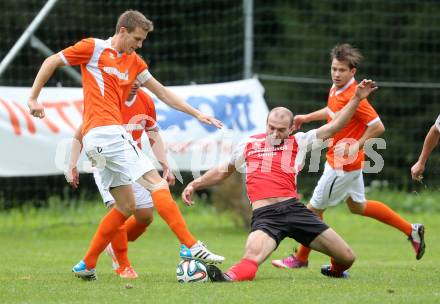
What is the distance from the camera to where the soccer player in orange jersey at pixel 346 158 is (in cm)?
817

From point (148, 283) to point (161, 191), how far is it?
663 mm

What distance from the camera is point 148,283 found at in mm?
6629

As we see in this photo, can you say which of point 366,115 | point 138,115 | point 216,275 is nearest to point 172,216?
point 216,275

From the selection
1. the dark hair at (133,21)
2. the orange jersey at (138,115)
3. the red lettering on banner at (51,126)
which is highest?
the dark hair at (133,21)

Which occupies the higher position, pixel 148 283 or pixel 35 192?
pixel 148 283

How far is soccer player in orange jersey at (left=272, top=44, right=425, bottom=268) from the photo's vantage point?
8172 mm

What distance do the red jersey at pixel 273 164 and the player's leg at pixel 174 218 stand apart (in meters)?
0.63

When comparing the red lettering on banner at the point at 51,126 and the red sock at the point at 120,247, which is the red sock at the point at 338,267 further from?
the red lettering on banner at the point at 51,126

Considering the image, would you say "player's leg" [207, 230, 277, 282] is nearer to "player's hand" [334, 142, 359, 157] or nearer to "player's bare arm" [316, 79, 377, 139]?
"player's bare arm" [316, 79, 377, 139]

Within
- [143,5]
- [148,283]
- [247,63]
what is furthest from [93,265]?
[143,5]

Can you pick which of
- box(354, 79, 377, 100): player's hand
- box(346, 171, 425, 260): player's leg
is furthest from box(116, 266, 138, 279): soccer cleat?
box(346, 171, 425, 260): player's leg

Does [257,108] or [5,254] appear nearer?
[5,254]

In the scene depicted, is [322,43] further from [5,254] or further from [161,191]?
[161,191]

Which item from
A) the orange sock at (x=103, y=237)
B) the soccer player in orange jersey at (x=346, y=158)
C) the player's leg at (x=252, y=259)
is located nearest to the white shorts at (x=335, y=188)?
the soccer player in orange jersey at (x=346, y=158)
